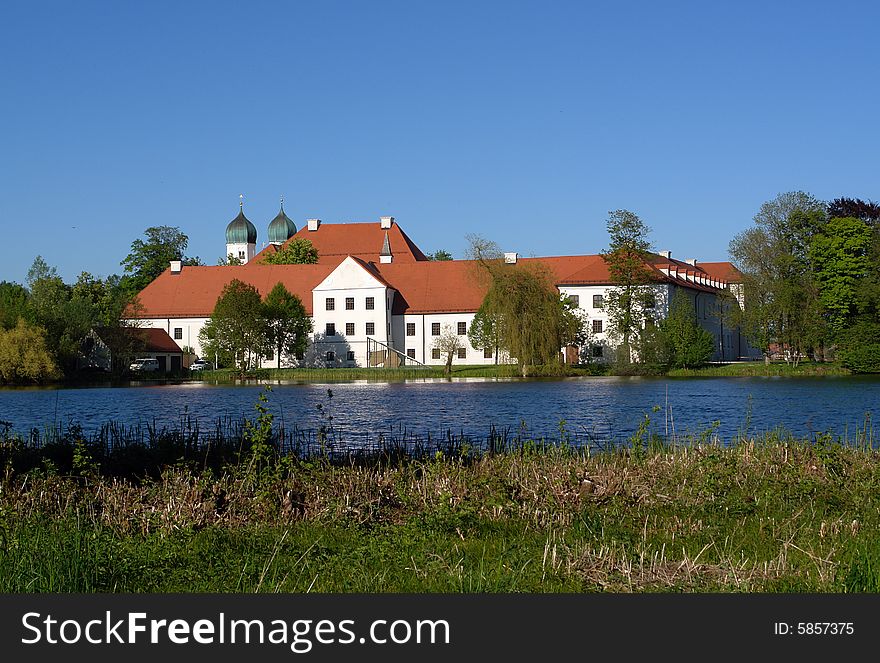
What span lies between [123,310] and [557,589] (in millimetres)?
69138

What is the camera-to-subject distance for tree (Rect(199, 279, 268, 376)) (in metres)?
64.9

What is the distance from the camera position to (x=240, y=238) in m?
122

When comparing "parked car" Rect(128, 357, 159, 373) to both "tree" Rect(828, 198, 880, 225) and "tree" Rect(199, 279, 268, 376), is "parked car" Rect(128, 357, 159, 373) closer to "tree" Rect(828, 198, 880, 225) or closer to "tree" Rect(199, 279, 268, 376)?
"tree" Rect(199, 279, 268, 376)

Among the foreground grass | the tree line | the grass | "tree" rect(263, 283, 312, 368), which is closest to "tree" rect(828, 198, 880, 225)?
the tree line

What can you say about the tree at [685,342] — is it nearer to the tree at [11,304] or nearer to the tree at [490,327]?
the tree at [490,327]

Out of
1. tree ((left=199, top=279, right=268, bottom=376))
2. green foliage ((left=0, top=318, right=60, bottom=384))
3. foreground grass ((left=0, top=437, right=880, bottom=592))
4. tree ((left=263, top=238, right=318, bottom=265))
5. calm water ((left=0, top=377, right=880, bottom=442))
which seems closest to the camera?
foreground grass ((left=0, top=437, right=880, bottom=592))

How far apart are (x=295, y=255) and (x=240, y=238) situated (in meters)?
34.1

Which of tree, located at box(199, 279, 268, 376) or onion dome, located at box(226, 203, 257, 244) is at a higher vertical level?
onion dome, located at box(226, 203, 257, 244)

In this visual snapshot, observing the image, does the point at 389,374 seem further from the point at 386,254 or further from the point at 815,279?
the point at 386,254

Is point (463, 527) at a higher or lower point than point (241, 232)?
lower

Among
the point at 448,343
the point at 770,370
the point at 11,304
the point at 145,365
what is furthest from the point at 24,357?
the point at 770,370

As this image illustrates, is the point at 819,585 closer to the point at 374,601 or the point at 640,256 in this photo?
the point at 374,601

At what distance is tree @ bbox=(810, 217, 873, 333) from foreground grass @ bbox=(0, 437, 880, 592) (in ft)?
162

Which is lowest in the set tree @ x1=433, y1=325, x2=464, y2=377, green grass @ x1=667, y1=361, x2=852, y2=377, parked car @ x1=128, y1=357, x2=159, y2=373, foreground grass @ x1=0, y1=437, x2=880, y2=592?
foreground grass @ x1=0, y1=437, x2=880, y2=592
